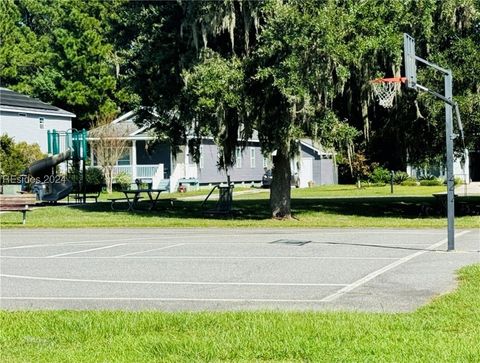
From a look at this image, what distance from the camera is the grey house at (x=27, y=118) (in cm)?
5156

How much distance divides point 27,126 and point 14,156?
683 centimetres

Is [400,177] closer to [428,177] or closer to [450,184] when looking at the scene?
[428,177]

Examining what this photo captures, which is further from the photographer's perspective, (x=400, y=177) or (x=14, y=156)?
(x=400, y=177)

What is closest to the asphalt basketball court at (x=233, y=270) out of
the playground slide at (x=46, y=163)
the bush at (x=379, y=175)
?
the playground slide at (x=46, y=163)

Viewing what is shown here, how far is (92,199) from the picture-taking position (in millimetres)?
44031

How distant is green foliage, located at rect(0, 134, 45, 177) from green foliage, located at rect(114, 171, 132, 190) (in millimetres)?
5757

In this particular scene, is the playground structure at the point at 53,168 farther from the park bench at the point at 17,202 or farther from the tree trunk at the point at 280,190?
the tree trunk at the point at 280,190

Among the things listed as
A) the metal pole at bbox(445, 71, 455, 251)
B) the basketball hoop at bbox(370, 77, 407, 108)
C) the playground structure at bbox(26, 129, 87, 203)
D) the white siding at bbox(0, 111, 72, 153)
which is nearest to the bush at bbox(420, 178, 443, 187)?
the playground structure at bbox(26, 129, 87, 203)

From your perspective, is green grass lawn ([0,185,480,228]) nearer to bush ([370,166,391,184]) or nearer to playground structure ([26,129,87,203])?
playground structure ([26,129,87,203])

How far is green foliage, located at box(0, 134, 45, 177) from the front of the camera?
45969 millimetres

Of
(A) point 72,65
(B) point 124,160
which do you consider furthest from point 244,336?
(A) point 72,65

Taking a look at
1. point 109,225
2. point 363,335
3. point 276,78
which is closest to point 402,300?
point 363,335

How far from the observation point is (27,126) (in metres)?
53.3

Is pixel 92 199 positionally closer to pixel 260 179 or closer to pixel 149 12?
pixel 149 12
